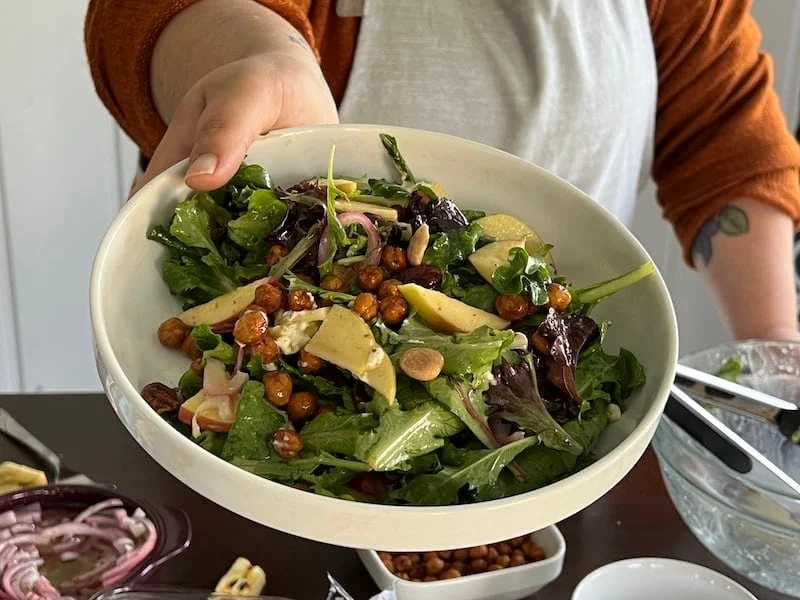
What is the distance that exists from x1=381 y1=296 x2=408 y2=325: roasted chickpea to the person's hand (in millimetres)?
148

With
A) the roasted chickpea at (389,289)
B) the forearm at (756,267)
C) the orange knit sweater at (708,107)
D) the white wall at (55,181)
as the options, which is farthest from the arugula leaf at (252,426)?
the white wall at (55,181)

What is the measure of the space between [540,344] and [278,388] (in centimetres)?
17

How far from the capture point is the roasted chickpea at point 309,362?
1.91ft

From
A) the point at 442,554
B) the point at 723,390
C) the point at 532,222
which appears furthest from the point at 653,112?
the point at 442,554

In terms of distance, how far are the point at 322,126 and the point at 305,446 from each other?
28cm

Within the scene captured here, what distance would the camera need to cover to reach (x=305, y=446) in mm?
562

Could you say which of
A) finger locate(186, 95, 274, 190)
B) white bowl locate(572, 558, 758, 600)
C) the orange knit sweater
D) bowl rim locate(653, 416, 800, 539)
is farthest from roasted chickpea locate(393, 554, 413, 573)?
the orange knit sweater

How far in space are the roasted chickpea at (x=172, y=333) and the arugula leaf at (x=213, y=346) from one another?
0.09 ft

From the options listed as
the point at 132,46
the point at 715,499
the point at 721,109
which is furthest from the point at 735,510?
the point at 132,46

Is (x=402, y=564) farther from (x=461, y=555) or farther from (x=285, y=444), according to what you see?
(x=285, y=444)

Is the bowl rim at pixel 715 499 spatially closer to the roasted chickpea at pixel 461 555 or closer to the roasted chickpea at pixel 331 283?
the roasted chickpea at pixel 461 555

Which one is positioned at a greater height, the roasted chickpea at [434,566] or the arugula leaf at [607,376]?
the arugula leaf at [607,376]

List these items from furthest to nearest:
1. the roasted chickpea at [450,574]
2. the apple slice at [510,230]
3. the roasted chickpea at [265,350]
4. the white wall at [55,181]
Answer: the white wall at [55,181] → the roasted chickpea at [450,574] → the apple slice at [510,230] → the roasted chickpea at [265,350]

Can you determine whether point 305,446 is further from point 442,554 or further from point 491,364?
point 442,554
